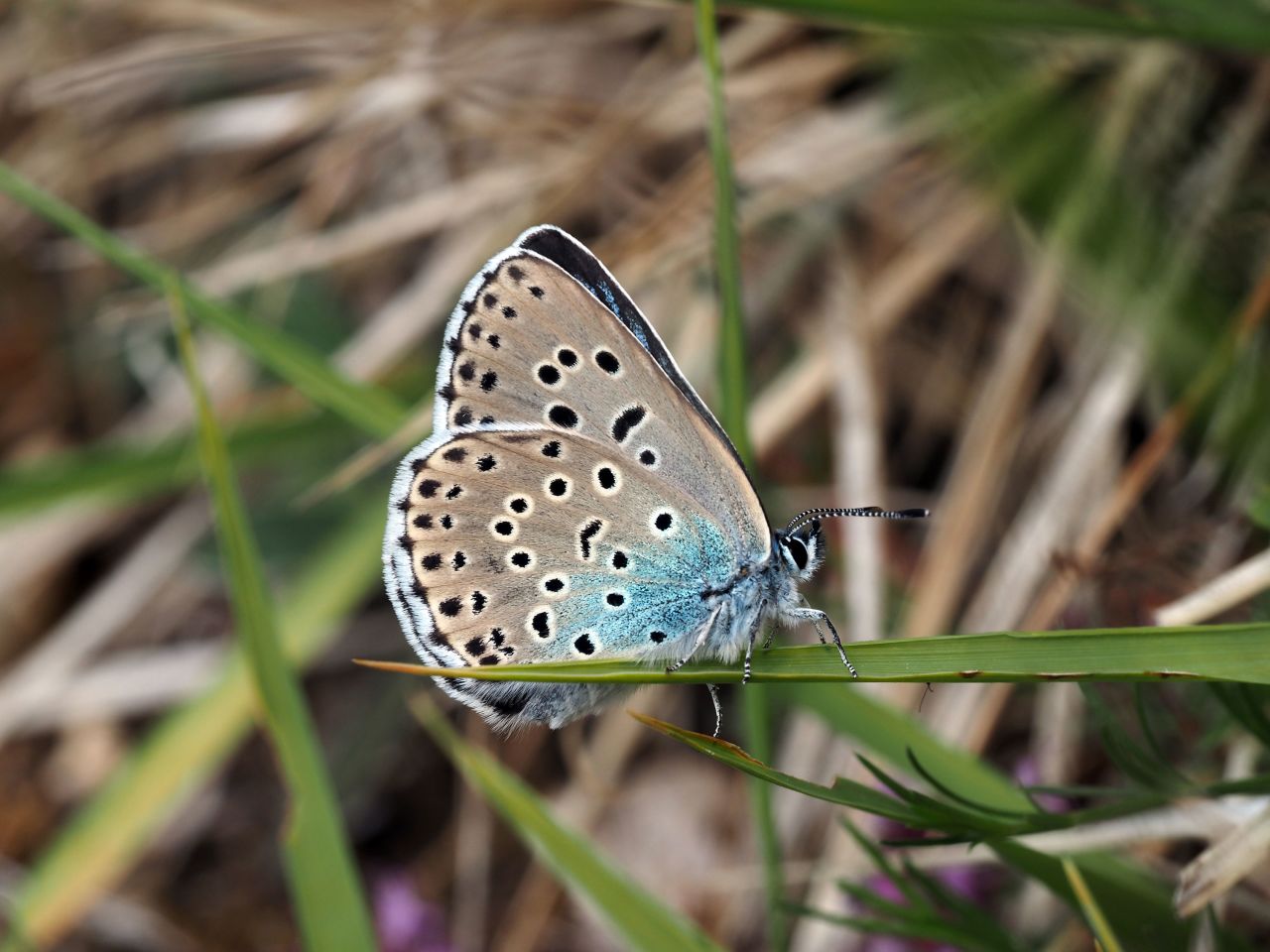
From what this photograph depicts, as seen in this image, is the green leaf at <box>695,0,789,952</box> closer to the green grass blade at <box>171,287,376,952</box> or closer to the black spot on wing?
the black spot on wing

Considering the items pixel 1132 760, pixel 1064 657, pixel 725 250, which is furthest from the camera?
pixel 725 250

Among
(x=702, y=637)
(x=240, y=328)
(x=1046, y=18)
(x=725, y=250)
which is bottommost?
(x=702, y=637)

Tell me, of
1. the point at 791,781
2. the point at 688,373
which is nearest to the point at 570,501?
the point at 791,781

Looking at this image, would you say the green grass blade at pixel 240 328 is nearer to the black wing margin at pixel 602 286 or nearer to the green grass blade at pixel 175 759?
the black wing margin at pixel 602 286

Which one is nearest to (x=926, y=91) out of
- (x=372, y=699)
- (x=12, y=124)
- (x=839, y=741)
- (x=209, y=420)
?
(x=839, y=741)

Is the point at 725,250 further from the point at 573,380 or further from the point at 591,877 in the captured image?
the point at 591,877

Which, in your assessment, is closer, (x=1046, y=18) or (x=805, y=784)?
(x=805, y=784)

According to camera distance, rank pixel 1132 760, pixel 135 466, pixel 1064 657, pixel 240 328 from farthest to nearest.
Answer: pixel 135 466 < pixel 240 328 < pixel 1132 760 < pixel 1064 657
